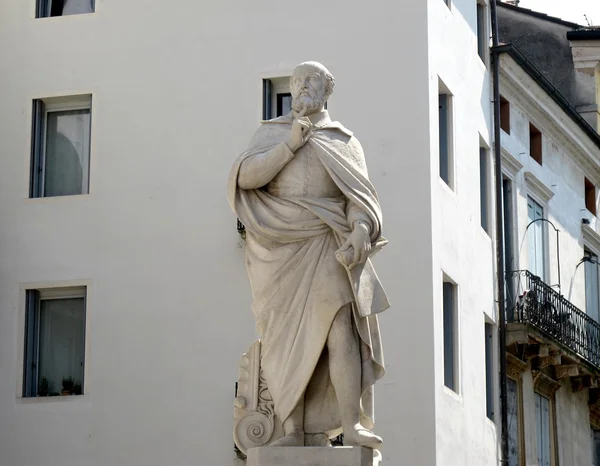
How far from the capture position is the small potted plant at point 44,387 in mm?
30234

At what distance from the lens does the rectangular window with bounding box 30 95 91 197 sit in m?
31.1

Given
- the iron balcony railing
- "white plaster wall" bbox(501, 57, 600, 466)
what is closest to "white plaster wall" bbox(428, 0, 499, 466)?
the iron balcony railing

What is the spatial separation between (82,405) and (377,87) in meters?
6.98

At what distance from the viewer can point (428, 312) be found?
28.8m

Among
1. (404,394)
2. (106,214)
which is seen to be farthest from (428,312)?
(106,214)

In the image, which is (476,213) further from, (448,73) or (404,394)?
(404,394)

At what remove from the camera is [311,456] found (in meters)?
14.2

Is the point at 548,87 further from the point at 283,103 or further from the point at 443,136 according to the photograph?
the point at 283,103

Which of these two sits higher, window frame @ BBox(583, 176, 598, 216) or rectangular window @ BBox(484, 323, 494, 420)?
window frame @ BBox(583, 176, 598, 216)

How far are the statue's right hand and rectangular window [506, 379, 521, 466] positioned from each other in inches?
809

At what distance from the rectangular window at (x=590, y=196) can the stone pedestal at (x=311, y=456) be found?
29.8 metres

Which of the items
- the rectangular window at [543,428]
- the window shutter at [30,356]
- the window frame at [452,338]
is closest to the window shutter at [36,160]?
the window shutter at [30,356]

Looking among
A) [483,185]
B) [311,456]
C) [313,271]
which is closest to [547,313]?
[483,185]

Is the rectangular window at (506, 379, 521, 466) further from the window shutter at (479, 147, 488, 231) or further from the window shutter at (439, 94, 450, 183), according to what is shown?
the window shutter at (439, 94, 450, 183)
